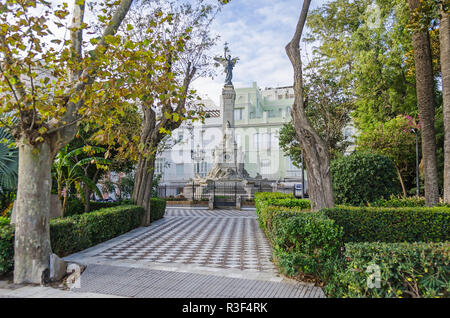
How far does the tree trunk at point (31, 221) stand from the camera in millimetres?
5199

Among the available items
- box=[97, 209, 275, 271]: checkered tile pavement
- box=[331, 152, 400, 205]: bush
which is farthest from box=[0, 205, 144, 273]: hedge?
box=[331, 152, 400, 205]: bush

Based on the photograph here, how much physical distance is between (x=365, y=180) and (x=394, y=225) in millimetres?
4131

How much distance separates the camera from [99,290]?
4.77 meters

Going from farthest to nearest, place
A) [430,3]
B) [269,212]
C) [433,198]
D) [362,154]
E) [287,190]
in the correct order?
[287,190], [362,154], [433,198], [269,212], [430,3]

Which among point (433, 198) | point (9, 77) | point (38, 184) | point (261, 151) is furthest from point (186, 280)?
point (261, 151)

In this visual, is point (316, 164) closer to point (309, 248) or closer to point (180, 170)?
point (309, 248)

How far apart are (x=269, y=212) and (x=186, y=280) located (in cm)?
338

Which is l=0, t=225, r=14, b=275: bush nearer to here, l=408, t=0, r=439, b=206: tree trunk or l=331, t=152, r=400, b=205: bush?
l=331, t=152, r=400, b=205: bush

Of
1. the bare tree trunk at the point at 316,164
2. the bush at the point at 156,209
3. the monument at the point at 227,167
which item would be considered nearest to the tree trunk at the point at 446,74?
the bare tree trunk at the point at 316,164

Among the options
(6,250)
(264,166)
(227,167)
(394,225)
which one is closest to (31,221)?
(6,250)

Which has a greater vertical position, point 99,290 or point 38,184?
point 38,184

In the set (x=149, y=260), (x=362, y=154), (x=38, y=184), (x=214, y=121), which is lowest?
(x=149, y=260)

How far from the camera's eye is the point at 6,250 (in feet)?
17.8

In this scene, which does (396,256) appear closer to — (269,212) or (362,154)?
(269,212)
